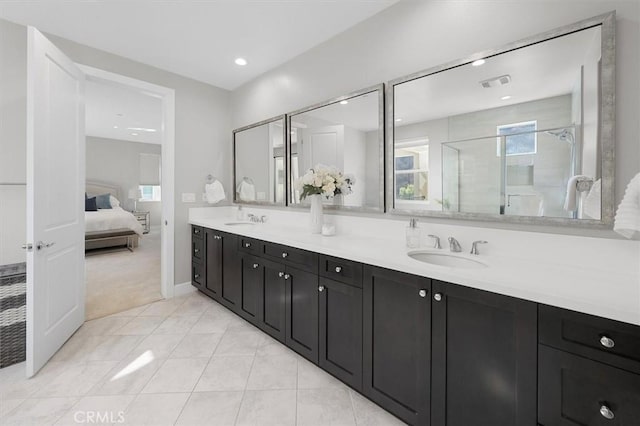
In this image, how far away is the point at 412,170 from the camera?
1.95m

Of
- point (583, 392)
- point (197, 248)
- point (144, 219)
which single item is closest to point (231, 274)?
point (197, 248)

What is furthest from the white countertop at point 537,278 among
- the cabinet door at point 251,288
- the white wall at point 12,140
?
the white wall at point 12,140

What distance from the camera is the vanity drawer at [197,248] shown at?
321cm

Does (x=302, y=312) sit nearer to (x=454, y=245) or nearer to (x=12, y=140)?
(x=454, y=245)

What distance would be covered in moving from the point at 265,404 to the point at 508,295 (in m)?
1.45

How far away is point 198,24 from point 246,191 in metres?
1.78

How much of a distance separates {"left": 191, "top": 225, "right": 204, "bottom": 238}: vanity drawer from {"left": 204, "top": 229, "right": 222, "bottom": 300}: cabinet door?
0.36 ft

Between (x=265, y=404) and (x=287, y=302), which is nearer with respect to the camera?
(x=265, y=404)

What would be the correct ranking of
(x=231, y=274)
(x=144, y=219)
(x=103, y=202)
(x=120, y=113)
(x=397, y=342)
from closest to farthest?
(x=397, y=342) → (x=231, y=274) → (x=120, y=113) → (x=103, y=202) → (x=144, y=219)

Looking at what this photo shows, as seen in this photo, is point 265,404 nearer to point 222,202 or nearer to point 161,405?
point 161,405

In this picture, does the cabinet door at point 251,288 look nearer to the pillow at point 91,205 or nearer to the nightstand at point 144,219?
the pillow at point 91,205

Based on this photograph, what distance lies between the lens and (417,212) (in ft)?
6.26

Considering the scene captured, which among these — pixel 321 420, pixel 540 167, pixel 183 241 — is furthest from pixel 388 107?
pixel 183 241

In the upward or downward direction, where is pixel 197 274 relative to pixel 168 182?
downward
